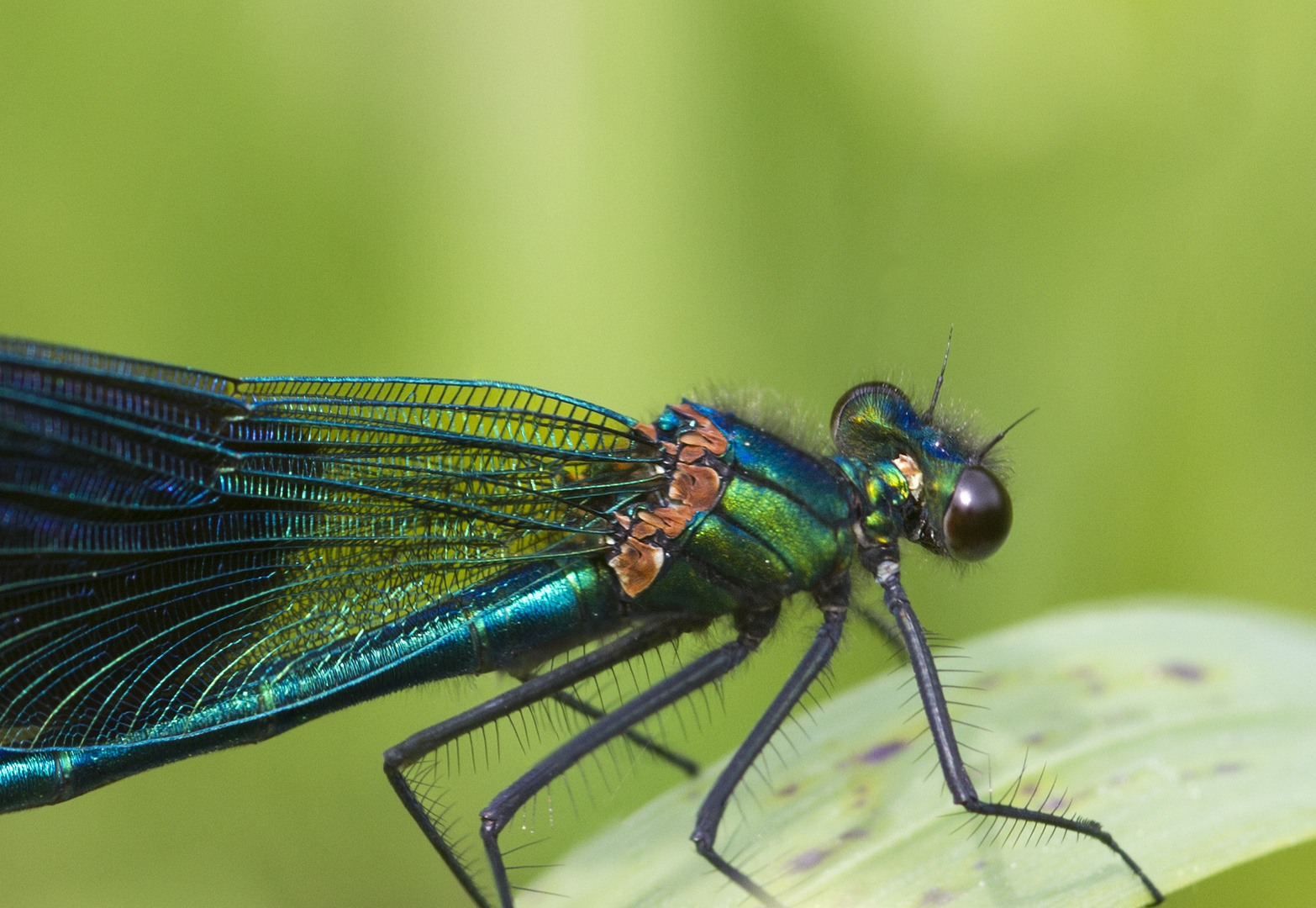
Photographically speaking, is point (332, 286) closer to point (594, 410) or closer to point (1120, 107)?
point (594, 410)

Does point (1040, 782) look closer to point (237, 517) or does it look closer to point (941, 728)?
point (941, 728)

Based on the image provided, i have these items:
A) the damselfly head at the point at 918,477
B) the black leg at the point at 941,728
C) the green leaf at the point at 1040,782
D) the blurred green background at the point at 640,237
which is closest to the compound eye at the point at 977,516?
the damselfly head at the point at 918,477

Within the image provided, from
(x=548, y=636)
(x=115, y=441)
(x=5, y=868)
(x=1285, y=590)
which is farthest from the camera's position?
(x=1285, y=590)

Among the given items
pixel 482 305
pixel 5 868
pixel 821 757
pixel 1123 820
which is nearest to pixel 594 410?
pixel 482 305

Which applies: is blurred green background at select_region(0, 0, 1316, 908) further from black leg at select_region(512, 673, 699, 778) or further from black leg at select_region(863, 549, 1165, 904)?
black leg at select_region(863, 549, 1165, 904)

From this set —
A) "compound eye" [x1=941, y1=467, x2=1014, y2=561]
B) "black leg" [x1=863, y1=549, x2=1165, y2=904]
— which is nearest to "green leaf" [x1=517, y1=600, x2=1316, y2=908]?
"black leg" [x1=863, y1=549, x2=1165, y2=904]

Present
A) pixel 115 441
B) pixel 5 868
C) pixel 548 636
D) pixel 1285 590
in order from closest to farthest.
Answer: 1. pixel 115 441
2. pixel 548 636
3. pixel 5 868
4. pixel 1285 590
